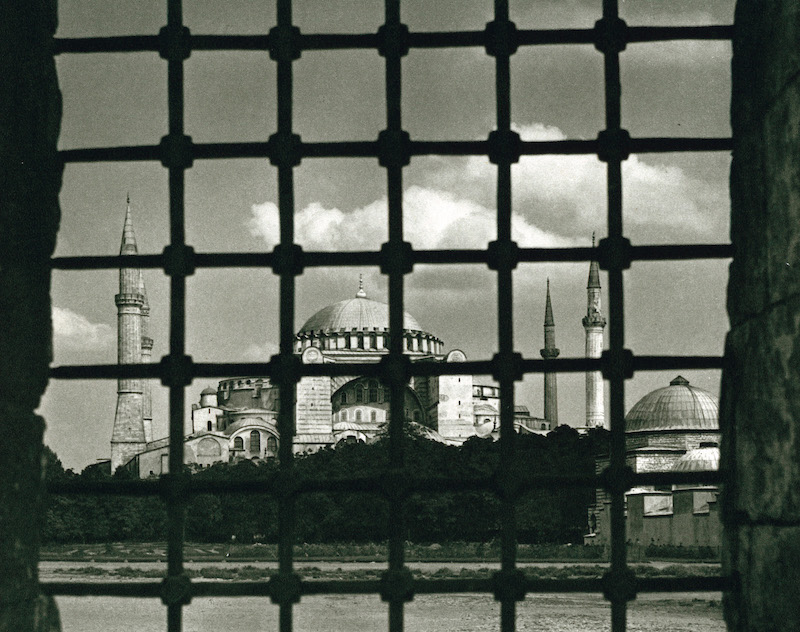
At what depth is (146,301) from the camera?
48062mm

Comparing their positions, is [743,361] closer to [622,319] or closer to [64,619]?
[622,319]

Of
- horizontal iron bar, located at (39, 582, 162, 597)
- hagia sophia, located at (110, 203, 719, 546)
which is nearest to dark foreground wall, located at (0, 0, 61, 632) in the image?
horizontal iron bar, located at (39, 582, 162, 597)

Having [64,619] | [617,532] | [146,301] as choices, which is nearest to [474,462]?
[64,619]

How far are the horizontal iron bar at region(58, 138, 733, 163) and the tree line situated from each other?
22.7 meters

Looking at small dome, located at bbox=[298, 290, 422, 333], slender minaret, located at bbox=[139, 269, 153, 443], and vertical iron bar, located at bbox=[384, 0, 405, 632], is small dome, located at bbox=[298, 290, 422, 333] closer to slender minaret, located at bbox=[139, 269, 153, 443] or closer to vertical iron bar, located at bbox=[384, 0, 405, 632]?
slender minaret, located at bbox=[139, 269, 153, 443]

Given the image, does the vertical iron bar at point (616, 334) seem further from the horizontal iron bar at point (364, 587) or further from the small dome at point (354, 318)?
the small dome at point (354, 318)

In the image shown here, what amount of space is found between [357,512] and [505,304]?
2470 centimetres

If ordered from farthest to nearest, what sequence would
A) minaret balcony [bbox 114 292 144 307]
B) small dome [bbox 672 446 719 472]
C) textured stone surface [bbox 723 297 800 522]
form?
1. minaret balcony [bbox 114 292 144 307]
2. small dome [bbox 672 446 719 472]
3. textured stone surface [bbox 723 297 800 522]

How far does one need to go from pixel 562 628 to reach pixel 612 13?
927 centimetres

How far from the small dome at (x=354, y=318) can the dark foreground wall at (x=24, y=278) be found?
5981 centimetres

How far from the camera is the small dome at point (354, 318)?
6322cm

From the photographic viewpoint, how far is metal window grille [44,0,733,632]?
2453mm

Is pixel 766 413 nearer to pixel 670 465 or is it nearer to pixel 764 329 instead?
pixel 764 329

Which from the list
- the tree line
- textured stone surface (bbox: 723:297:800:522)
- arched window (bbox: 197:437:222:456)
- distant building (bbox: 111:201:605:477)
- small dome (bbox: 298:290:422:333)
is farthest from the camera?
small dome (bbox: 298:290:422:333)
